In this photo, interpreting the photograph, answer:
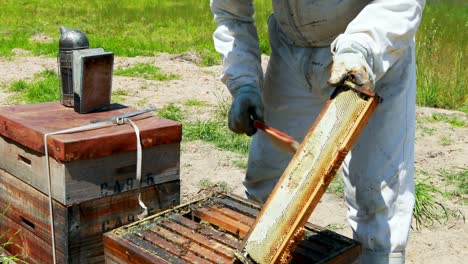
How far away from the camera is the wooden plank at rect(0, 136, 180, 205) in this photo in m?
2.49

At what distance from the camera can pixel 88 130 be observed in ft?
8.55

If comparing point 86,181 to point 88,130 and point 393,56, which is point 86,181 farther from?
point 393,56

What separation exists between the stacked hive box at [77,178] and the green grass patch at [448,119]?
415cm

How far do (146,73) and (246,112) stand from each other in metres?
5.50

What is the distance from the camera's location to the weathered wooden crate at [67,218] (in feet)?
8.30

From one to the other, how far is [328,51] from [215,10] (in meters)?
0.62

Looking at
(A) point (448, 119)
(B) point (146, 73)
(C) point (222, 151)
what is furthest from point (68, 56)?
(B) point (146, 73)

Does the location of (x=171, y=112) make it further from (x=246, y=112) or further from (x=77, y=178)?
(x=77, y=178)

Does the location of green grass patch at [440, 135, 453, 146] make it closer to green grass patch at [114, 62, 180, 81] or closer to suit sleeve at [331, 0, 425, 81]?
green grass patch at [114, 62, 180, 81]

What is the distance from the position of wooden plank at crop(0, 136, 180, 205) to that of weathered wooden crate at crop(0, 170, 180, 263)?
0.10ft

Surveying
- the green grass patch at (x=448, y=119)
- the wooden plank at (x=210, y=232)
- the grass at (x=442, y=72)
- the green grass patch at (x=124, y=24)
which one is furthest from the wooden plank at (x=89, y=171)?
the green grass patch at (x=124, y=24)

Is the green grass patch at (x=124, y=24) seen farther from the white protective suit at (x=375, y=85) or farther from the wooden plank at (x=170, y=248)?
the wooden plank at (x=170, y=248)

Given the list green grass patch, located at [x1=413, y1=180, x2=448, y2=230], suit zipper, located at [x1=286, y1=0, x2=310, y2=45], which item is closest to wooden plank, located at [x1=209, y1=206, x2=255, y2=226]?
suit zipper, located at [x1=286, y1=0, x2=310, y2=45]

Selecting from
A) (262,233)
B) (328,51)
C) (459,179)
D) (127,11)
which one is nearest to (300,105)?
(328,51)
